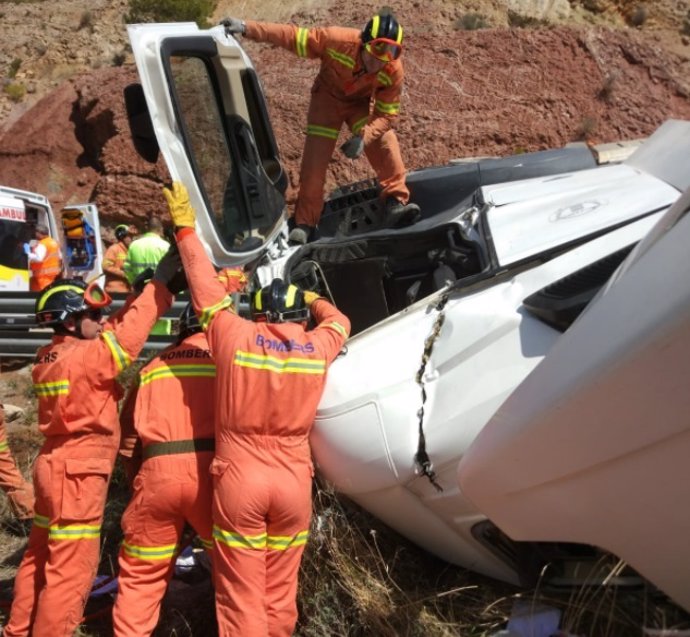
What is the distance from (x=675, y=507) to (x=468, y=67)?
9.88m

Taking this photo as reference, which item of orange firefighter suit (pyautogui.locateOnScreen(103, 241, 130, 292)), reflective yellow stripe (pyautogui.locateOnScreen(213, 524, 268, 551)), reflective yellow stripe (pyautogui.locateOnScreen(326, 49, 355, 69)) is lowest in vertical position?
orange firefighter suit (pyautogui.locateOnScreen(103, 241, 130, 292))

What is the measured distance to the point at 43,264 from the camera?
9.31 meters

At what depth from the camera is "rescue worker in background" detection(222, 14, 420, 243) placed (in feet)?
14.4

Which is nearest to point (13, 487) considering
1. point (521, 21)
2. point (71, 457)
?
point (71, 457)

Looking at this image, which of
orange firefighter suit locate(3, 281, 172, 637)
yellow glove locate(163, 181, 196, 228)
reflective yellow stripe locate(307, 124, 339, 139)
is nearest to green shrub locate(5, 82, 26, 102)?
reflective yellow stripe locate(307, 124, 339, 139)

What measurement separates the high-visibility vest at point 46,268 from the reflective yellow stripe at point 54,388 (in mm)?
6171

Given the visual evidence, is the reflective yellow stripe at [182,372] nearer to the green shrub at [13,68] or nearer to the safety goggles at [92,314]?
the safety goggles at [92,314]

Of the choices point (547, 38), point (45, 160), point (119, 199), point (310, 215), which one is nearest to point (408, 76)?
point (547, 38)

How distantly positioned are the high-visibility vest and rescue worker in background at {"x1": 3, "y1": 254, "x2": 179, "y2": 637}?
607 centimetres

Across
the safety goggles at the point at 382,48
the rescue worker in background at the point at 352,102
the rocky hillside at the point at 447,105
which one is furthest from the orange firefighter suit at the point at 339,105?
the rocky hillside at the point at 447,105

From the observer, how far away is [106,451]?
3564 mm

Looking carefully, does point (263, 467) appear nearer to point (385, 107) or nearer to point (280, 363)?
point (280, 363)

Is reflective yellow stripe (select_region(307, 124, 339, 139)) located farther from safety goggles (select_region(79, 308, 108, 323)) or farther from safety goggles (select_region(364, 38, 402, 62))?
safety goggles (select_region(79, 308, 108, 323))

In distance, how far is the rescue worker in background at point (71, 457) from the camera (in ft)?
11.1
